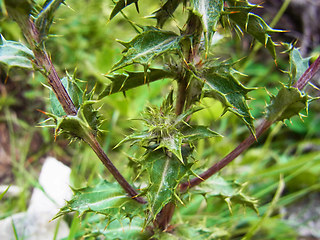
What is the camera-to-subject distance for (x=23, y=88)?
3533mm

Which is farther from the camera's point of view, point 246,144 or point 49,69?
point 246,144

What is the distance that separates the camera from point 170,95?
136 cm

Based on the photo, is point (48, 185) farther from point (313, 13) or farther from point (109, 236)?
point (313, 13)

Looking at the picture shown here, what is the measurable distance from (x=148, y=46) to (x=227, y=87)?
1.12ft

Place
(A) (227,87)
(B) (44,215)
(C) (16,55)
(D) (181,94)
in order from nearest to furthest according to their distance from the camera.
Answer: (C) (16,55) < (A) (227,87) < (D) (181,94) < (B) (44,215)

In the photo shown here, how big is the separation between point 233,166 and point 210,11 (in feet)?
6.68

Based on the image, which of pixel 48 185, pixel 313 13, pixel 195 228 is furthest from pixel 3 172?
pixel 313 13

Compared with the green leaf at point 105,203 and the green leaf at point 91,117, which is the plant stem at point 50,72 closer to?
the green leaf at point 91,117

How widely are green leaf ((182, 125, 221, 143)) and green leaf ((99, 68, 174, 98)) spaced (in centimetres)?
23

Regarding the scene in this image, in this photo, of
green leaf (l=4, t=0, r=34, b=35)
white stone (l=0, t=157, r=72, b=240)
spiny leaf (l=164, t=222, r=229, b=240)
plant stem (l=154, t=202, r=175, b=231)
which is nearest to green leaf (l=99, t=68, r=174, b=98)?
green leaf (l=4, t=0, r=34, b=35)

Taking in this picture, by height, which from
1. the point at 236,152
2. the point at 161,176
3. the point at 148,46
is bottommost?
the point at 236,152

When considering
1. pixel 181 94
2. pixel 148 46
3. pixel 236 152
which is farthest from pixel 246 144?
pixel 148 46

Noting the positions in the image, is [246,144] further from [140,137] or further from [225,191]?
[140,137]

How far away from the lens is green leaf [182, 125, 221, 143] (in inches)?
48.9
